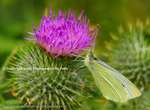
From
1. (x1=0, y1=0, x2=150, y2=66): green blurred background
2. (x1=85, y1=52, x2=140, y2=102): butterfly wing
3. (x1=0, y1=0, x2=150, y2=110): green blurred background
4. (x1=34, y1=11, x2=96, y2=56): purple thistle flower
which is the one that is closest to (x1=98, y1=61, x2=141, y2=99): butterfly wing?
(x1=85, y1=52, x2=140, y2=102): butterfly wing

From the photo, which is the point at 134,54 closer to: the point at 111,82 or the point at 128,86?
the point at 111,82

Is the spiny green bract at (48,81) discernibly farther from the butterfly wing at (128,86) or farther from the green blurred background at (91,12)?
the green blurred background at (91,12)

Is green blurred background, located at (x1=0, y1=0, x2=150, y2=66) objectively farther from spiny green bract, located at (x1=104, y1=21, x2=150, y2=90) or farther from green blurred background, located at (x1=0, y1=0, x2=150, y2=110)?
spiny green bract, located at (x1=104, y1=21, x2=150, y2=90)

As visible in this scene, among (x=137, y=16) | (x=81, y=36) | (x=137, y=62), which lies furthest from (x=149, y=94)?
(x=137, y=16)

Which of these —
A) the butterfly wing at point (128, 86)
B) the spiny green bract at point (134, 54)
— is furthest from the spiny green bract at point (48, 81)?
the spiny green bract at point (134, 54)

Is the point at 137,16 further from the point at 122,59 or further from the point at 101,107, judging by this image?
the point at 101,107

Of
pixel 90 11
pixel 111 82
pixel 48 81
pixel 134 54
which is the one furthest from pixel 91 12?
pixel 48 81
